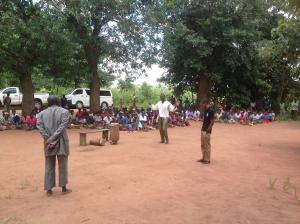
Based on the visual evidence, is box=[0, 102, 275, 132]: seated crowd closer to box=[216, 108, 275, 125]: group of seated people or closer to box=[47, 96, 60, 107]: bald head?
box=[216, 108, 275, 125]: group of seated people

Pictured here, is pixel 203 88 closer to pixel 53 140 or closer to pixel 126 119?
pixel 126 119

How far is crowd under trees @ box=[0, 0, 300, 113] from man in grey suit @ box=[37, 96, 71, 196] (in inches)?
326

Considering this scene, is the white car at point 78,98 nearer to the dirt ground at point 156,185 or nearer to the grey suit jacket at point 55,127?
the dirt ground at point 156,185

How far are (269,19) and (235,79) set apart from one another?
4.72 metres

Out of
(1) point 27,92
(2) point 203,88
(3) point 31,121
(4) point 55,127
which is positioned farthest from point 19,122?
(4) point 55,127

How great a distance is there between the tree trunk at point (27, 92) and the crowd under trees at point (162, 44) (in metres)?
0.03

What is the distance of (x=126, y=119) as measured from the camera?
18344 mm

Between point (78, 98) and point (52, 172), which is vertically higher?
point (78, 98)

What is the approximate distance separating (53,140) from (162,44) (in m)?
14.1

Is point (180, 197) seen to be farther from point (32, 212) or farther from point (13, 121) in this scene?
point (13, 121)

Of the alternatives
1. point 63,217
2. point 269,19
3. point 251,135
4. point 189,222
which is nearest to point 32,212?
point 63,217

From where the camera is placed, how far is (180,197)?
718cm

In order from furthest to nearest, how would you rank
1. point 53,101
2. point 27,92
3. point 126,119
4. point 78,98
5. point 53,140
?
point 78,98, point 27,92, point 126,119, point 53,101, point 53,140

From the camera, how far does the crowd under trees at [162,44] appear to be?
16.8 metres
